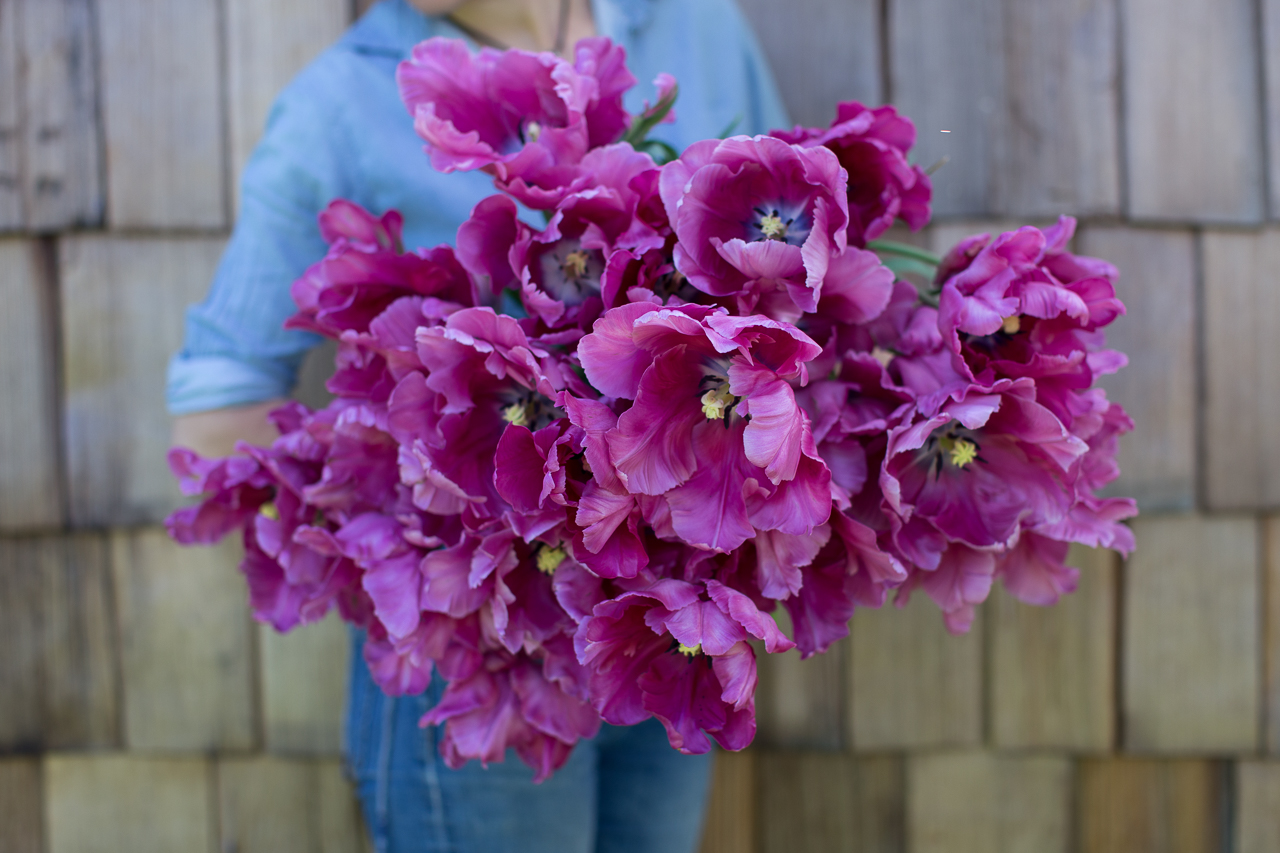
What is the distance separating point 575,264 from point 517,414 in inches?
3.7

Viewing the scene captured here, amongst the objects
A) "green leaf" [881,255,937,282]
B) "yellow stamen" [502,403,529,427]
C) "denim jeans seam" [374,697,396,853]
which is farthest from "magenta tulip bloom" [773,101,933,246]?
"denim jeans seam" [374,697,396,853]

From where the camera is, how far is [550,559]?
483 mm

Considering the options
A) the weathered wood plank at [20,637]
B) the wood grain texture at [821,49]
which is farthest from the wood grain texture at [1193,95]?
the weathered wood plank at [20,637]

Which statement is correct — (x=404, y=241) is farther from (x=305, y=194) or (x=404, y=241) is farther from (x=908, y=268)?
(x=908, y=268)

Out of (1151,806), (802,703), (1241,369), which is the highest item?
(1241,369)

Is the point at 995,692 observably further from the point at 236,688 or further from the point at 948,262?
the point at 236,688

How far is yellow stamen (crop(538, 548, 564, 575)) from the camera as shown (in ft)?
1.58

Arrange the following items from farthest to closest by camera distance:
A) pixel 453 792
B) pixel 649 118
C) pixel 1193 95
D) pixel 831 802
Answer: pixel 831 802
pixel 1193 95
pixel 453 792
pixel 649 118

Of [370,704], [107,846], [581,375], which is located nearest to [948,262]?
[581,375]

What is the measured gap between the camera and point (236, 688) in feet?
3.44

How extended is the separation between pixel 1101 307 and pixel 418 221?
579mm

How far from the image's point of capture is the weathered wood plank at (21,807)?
3.51ft

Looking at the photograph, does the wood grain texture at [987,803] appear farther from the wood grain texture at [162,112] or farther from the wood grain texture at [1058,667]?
the wood grain texture at [162,112]

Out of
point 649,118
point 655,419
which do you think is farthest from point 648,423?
point 649,118
